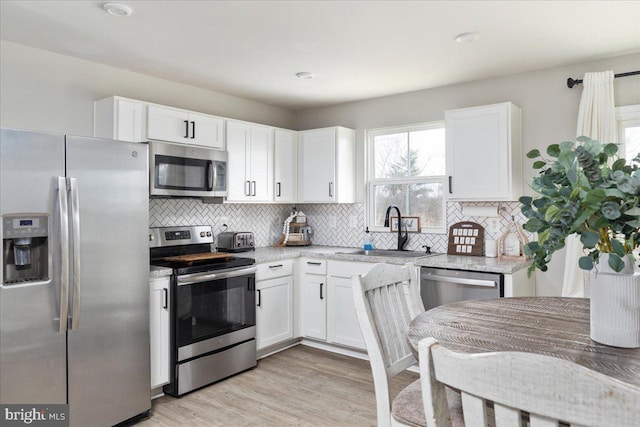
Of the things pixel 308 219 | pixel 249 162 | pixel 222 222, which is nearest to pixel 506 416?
pixel 249 162

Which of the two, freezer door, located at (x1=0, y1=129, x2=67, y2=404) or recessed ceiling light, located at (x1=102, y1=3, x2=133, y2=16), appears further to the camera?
recessed ceiling light, located at (x1=102, y1=3, x2=133, y2=16)

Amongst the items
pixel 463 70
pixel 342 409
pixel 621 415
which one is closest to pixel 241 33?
pixel 463 70

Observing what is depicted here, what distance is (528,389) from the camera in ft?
2.52

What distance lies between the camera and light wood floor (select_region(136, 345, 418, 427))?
278 cm

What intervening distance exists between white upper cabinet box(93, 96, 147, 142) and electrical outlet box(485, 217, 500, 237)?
2857mm

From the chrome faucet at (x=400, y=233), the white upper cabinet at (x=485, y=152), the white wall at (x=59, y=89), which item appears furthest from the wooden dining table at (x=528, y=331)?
the white wall at (x=59, y=89)

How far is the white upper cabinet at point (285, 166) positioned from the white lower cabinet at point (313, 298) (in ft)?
2.49

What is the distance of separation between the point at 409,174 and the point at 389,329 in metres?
2.64

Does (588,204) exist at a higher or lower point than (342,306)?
higher

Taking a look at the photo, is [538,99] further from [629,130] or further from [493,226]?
[493,226]

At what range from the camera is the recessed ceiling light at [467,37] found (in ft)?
9.25

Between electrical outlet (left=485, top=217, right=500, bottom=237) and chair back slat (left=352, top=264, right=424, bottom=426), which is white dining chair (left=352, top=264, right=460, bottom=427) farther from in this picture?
electrical outlet (left=485, top=217, right=500, bottom=237)

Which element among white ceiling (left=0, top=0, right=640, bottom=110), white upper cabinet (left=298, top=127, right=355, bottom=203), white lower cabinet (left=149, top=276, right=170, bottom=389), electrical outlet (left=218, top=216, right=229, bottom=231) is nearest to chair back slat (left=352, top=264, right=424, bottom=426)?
white ceiling (left=0, top=0, right=640, bottom=110)

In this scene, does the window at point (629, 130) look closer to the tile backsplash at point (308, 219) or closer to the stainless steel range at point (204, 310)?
the tile backsplash at point (308, 219)
